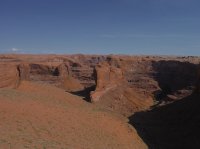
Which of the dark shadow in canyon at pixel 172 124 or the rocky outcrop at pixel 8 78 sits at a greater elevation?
the rocky outcrop at pixel 8 78

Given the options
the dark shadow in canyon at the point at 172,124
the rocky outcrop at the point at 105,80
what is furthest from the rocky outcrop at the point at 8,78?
the dark shadow in canyon at the point at 172,124

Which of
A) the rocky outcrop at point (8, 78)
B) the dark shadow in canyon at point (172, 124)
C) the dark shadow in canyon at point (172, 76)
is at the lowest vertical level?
the dark shadow in canyon at point (172, 124)

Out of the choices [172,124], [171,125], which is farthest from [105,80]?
[171,125]

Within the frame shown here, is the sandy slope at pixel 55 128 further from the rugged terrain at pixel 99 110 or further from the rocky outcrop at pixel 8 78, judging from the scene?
the rocky outcrop at pixel 8 78

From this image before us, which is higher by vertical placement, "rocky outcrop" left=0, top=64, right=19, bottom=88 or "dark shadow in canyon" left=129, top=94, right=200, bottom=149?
"rocky outcrop" left=0, top=64, right=19, bottom=88

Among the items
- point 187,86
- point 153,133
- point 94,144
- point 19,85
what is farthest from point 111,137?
point 187,86

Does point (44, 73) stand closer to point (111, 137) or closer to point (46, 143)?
point (111, 137)

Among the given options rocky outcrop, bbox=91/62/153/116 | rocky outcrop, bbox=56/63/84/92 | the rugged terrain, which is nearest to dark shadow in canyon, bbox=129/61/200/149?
the rugged terrain

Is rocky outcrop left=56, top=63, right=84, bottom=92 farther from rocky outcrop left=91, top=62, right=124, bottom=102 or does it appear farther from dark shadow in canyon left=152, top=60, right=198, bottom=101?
rocky outcrop left=91, top=62, right=124, bottom=102
